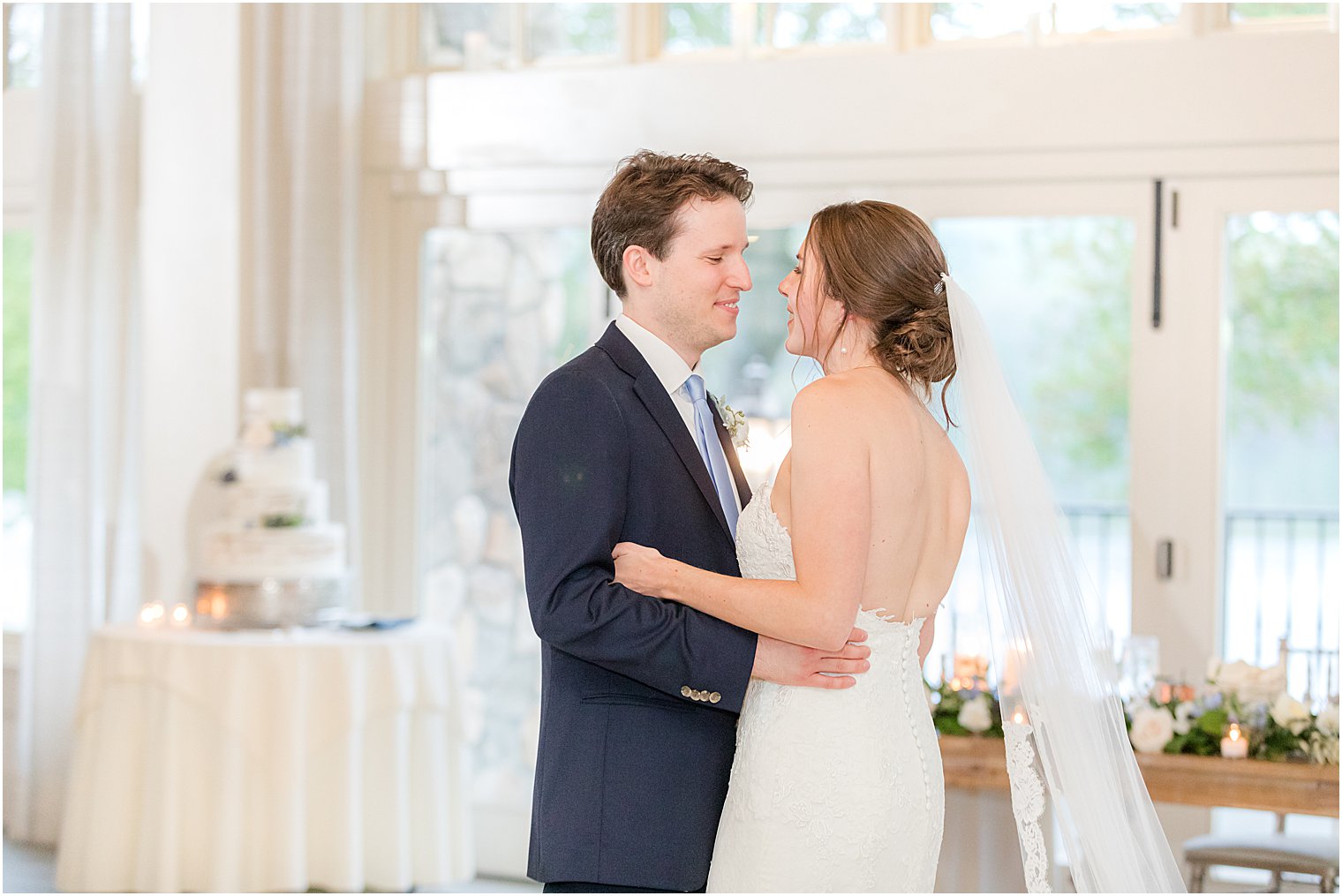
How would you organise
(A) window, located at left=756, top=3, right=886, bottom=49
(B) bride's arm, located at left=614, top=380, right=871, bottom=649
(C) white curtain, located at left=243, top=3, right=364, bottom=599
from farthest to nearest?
(C) white curtain, located at left=243, top=3, right=364, bottom=599 → (A) window, located at left=756, top=3, right=886, bottom=49 → (B) bride's arm, located at left=614, top=380, right=871, bottom=649

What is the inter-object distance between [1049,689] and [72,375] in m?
4.38

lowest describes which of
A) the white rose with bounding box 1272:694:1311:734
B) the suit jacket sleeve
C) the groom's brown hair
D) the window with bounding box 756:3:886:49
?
the white rose with bounding box 1272:694:1311:734

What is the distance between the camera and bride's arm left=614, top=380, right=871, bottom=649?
211cm

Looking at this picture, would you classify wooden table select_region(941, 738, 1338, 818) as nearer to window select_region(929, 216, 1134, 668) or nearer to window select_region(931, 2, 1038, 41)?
window select_region(931, 2, 1038, 41)

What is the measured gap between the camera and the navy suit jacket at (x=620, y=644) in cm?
217

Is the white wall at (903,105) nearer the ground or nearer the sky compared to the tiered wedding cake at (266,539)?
nearer the sky

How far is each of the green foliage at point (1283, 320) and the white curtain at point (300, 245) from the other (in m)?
3.39

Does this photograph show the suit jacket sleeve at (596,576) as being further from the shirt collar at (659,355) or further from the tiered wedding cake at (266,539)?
the tiered wedding cake at (266,539)

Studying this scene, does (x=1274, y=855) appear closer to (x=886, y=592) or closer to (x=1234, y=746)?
(x=1234, y=746)

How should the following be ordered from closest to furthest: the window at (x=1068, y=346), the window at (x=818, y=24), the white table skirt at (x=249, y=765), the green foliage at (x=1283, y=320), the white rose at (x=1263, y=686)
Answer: the white rose at (x=1263, y=686)
the white table skirt at (x=249, y=765)
the green foliage at (x=1283, y=320)
the window at (x=818, y=24)
the window at (x=1068, y=346)

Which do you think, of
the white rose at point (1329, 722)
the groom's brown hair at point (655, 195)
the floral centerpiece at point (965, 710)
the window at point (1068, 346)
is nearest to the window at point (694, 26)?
the floral centerpiece at point (965, 710)

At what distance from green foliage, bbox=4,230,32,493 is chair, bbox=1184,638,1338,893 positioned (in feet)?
17.0

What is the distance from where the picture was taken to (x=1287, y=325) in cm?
828

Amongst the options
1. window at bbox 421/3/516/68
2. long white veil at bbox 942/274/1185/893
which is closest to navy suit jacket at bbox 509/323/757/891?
long white veil at bbox 942/274/1185/893
